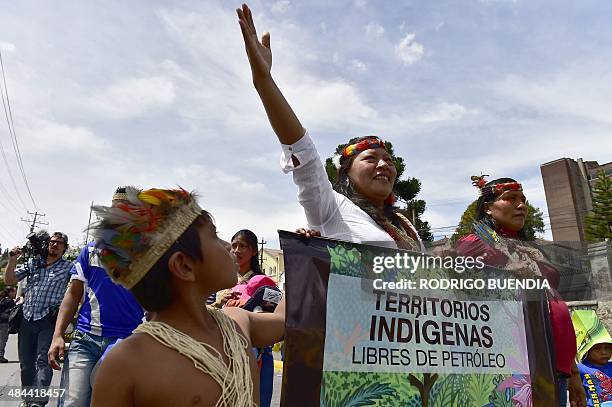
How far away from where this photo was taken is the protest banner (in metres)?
1.78

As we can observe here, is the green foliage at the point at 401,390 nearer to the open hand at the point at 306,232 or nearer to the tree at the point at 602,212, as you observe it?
the open hand at the point at 306,232

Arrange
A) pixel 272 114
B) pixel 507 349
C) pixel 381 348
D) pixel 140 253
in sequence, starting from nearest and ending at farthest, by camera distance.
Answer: pixel 140 253 → pixel 272 114 → pixel 381 348 → pixel 507 349

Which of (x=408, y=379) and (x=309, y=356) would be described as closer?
(x=309, y=356)

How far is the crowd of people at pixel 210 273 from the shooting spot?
1335mm

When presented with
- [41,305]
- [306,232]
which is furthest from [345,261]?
[41,305]

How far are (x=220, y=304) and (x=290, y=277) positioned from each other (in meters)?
1.79

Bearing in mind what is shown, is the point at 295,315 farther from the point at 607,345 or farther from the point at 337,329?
the point at 607,345

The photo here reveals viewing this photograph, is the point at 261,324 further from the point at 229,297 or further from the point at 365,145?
the point at 229,297

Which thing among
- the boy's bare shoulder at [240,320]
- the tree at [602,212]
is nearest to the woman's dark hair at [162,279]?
the boy's bare shoulder at [240,320]

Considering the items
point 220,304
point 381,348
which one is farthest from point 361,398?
point 220,304

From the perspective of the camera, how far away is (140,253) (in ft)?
4.59

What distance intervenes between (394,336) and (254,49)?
1.28 metres

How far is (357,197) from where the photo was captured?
2.32 m

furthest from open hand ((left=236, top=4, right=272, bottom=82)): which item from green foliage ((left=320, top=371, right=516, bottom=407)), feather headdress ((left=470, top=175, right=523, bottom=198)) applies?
feather headdress ((left=470, top=175, right=523, bottom=198))
